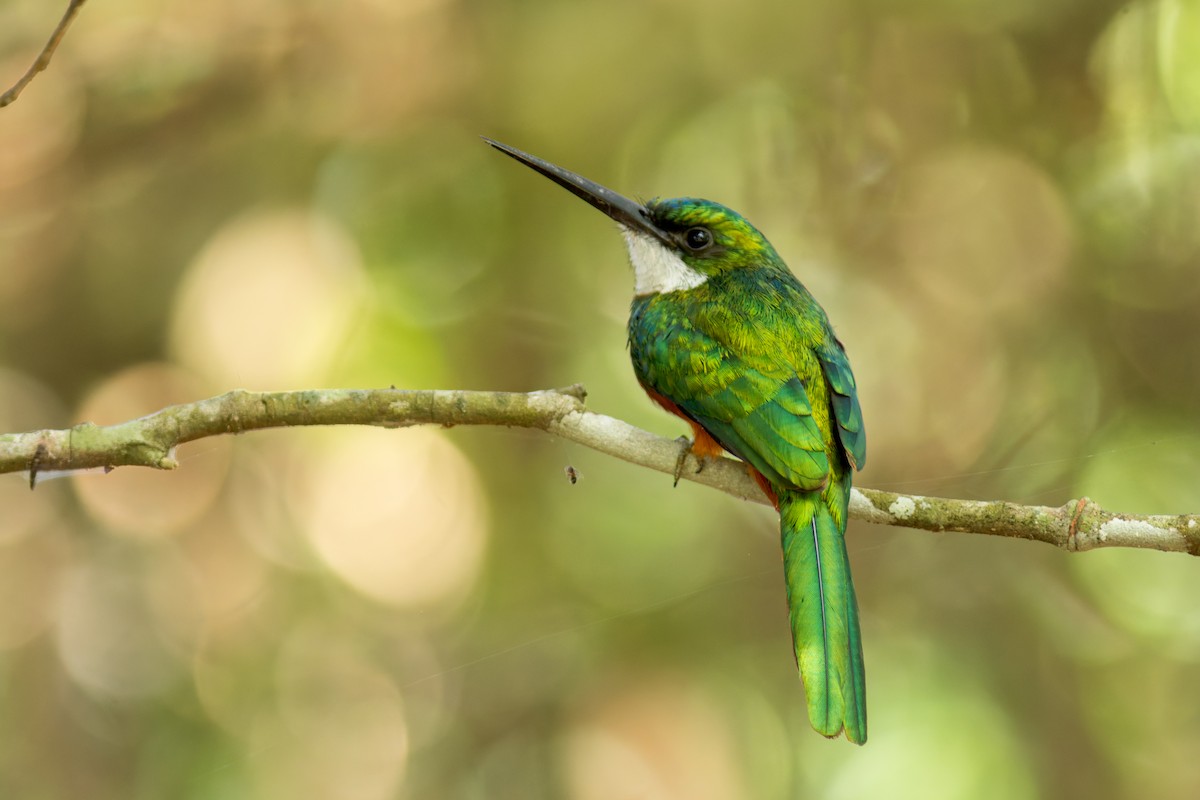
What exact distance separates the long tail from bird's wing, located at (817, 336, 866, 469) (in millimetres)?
96

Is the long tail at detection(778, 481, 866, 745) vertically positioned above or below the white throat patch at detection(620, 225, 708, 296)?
below

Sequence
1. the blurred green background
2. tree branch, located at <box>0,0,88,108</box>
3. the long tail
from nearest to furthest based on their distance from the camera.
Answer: tree branch, located at <box>0,0,88,108</box>
the long tail
the blurred green background

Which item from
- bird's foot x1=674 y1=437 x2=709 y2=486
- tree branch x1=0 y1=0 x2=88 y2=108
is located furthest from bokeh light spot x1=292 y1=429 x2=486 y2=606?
tree branch x1=0 y1=0 x2=88 y2=108

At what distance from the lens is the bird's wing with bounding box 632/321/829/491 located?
234cm

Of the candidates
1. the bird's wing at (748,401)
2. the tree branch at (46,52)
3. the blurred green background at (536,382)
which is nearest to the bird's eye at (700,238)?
the bird's wing at (748,401)

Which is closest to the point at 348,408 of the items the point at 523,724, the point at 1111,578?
the point at 523,724

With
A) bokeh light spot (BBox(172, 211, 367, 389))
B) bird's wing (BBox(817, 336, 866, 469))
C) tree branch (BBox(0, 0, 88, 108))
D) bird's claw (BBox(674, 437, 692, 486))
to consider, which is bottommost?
bird's claw (BBox(674, 437, 692, 486))

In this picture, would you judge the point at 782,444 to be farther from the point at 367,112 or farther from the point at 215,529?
the point at 367,112

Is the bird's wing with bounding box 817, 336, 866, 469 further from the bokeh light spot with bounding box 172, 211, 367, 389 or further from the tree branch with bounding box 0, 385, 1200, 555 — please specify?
the bokeh light spot with bounding box 172, 211, 367, 389

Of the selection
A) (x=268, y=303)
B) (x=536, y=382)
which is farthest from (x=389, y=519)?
(x=268, y=303)

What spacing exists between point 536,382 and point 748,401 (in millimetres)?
2463

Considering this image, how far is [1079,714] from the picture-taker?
426 cm

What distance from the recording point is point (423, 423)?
220 cm

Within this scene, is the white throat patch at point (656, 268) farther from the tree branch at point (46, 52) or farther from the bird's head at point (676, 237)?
the tree branch at point (46, 52)
